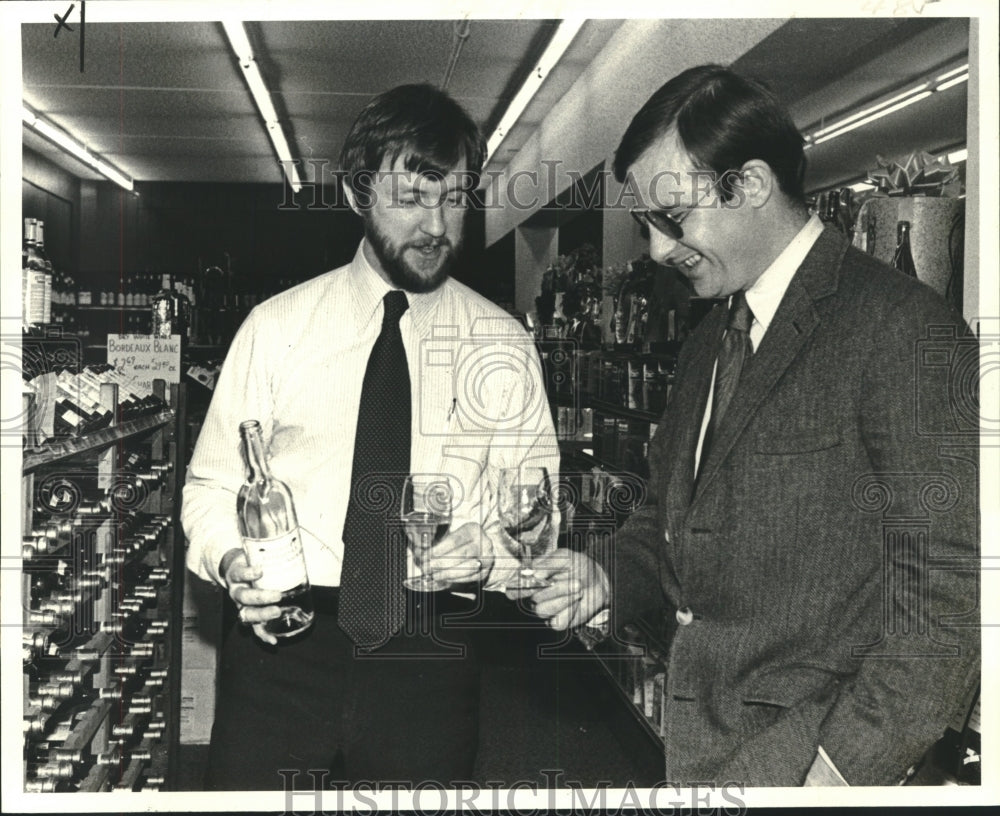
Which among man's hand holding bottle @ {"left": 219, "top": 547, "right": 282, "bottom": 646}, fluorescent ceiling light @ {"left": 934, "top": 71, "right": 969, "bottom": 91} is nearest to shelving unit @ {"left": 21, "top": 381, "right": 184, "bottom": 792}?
man's hand holding bottle @ {"left": 219, "top": 547, "right": 282, "bottom": 646}

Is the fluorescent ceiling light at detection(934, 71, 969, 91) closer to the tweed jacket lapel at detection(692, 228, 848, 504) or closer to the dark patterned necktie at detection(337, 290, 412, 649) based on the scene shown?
the tweed jacket lapel at detection(692, 228, 848, 504)

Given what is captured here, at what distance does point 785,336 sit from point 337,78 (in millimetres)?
1114

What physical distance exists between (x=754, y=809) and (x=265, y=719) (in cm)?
100

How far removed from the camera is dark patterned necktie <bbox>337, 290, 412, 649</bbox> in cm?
191

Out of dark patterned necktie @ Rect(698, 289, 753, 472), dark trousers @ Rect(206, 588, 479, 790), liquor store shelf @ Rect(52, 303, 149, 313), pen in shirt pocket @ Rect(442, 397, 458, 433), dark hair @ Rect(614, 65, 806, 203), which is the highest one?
dark hair @ Rect(614, 65, 806, 203)

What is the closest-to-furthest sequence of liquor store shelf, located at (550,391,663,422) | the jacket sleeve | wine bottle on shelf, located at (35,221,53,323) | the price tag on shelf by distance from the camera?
the jacket sleeve < wine bottle on shelf, located at (35,221,53,323) < liquor store shelf, located at (550,391,663,422) < the price tag on shelf

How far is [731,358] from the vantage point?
172 cm

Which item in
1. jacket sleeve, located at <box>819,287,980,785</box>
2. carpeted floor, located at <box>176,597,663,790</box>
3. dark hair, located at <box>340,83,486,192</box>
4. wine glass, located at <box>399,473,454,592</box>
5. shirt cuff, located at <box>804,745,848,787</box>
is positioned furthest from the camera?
carpeted floor, located at <box>176,597,663,790</box>

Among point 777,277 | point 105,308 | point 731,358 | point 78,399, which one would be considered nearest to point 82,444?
point 78,399

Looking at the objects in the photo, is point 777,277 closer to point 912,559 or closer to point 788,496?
point 788,496

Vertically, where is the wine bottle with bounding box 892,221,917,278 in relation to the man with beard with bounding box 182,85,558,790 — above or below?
above

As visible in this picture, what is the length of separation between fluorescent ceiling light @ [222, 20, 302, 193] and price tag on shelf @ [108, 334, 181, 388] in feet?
2.57

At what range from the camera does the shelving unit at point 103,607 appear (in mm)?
2057

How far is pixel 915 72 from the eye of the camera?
6.93 ft
